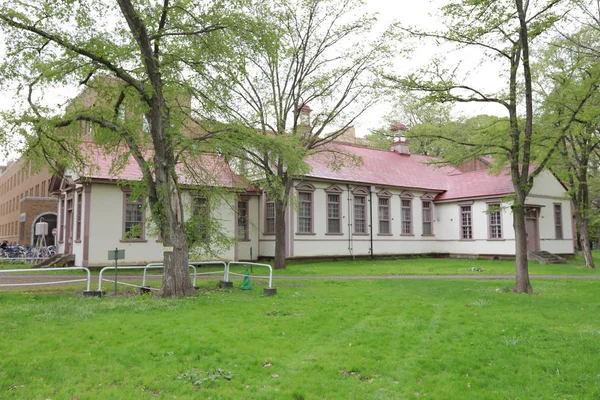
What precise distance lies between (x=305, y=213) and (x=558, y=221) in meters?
16.1

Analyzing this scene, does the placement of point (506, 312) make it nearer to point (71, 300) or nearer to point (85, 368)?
point (85, 368)

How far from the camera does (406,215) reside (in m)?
30.1

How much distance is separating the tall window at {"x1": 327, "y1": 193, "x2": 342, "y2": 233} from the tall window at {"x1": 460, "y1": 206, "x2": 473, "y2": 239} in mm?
8643

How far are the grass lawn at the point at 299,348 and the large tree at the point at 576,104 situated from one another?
193 inches

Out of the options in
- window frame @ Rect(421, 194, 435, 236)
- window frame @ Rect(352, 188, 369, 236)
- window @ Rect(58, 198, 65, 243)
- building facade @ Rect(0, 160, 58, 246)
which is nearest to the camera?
window @ Rect(58, 198, 65, 243)

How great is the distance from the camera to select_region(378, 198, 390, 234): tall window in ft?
93.9

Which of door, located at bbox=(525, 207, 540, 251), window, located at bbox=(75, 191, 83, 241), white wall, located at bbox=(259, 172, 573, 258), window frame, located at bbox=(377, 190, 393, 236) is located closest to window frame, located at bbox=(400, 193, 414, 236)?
white wall, located at bbox=(259, 172, 573, 258)

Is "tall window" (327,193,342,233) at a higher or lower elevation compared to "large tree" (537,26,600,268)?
lower

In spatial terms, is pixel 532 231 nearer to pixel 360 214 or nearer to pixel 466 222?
pixel 466 222

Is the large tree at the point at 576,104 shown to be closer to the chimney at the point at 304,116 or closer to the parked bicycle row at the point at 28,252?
the chimney at the point at 304,116

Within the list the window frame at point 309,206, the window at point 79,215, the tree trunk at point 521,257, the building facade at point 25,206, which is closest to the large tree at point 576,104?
the tree trunk at point 521,257

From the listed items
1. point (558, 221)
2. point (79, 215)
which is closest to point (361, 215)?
point (558, 221)

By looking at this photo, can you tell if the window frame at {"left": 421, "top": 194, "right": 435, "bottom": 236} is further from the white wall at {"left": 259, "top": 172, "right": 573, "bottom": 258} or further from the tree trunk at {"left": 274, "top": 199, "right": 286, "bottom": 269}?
the tree trunk at {"left": 274, "top": 199, "right": 286, "bottom": 269}

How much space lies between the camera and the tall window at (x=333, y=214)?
86.0 feet
